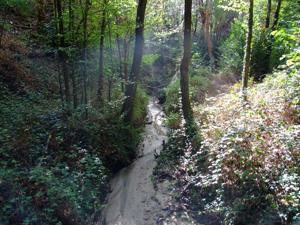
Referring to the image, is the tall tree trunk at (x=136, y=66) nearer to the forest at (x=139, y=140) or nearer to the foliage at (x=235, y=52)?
the forest at (x=139, y=140)

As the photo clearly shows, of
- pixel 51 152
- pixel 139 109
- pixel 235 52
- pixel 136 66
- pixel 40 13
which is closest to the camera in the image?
pixel 51 152

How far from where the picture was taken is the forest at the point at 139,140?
503 centimetres

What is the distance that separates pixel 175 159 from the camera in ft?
26.3

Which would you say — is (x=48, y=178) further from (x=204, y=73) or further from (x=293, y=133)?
(x=204, y=73)

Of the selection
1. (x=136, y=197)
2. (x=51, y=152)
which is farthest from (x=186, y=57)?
(x=51, y=152)

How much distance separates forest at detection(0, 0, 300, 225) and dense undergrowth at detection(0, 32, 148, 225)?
A: 0.03 m

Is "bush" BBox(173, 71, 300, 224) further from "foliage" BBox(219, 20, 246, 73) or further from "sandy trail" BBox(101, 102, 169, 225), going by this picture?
"foliage" BBox(219, 20, 246, 73)

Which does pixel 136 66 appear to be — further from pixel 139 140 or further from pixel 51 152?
pixel 51 152

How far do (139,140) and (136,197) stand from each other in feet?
9.22

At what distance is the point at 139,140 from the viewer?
978 centimetres

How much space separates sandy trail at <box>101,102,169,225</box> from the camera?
629 cm

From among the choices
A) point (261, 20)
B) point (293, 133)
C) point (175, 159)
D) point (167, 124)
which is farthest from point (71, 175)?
point (261, 20)

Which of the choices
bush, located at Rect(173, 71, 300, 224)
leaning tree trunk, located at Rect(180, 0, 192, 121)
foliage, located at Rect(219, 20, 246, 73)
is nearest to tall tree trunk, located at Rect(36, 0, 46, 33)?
leaning tree trunk, located at Rect(180, 0, 192, 121)

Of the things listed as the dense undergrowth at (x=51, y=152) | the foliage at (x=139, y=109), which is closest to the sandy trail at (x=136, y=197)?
the dense undergrowth at (x=51, y=152)
